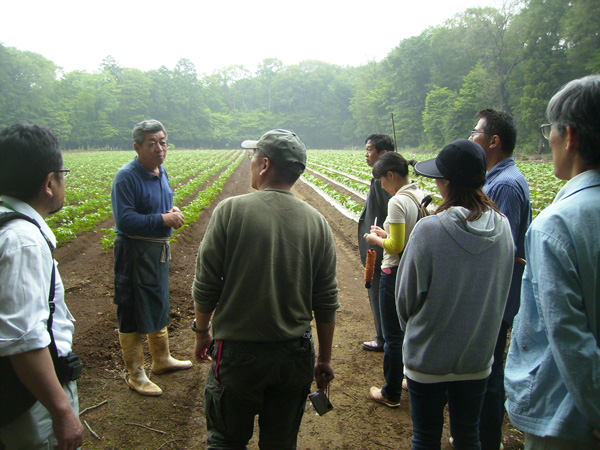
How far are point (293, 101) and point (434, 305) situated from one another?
113 metres

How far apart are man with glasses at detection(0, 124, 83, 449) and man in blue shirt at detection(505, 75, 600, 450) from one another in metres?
1.67

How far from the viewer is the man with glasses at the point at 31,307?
133cm

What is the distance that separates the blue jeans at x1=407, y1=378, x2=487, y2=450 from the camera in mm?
1928

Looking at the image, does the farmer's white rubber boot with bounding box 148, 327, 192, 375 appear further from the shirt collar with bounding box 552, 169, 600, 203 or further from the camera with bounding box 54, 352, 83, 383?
the shirt collar with bounding box 552, 169, 600, 203

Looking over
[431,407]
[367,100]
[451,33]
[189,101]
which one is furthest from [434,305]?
[189,101]

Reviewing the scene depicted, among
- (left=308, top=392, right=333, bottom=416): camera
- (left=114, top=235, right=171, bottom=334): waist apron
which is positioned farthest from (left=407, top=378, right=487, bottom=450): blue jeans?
(left=114, top=235, right=171, bottom=334): waist apron

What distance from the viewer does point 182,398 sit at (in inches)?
132

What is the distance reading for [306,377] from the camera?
1854 mm

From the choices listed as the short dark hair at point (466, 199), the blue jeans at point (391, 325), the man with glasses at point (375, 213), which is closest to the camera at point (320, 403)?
the blue jeans at point (391, 325)

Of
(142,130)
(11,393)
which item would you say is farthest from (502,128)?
(11,393)

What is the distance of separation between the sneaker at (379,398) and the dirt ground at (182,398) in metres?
0.04

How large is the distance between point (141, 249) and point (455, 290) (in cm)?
257

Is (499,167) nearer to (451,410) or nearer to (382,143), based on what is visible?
(382,143)

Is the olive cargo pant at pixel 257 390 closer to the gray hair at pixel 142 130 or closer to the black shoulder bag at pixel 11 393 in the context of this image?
the black shoulder bag at pixel 11 393
